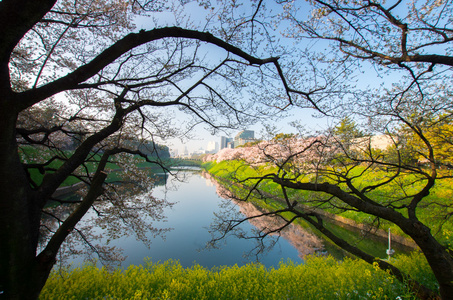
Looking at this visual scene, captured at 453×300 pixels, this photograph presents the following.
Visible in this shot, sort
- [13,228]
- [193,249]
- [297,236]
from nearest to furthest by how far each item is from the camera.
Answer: [13,228], [193,249], [297,236]

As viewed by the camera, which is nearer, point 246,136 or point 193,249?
point 246,136

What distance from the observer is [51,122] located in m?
5.75

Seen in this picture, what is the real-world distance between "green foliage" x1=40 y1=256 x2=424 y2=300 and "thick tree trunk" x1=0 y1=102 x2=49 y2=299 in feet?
6.19

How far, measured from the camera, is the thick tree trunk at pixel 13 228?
174cm

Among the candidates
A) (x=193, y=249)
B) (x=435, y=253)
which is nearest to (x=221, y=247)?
(x=193, y=249)

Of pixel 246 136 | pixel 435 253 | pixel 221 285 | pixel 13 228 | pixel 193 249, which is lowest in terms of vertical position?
pixel 193 249

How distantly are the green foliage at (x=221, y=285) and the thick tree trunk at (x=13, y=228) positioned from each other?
Answer: 189 centimetres

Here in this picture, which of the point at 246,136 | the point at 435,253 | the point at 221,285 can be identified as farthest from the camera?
the point at 246,136

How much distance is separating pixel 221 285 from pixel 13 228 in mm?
4175

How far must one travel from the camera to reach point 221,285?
4.69 meters

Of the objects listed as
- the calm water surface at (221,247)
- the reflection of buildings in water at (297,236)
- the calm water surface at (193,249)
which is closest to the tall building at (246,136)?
the calm water surface at (193,249)

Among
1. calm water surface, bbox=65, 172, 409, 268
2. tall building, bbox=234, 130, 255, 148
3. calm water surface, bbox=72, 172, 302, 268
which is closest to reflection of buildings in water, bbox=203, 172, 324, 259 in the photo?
calm water surface, bbox=65, 172, 409, 268

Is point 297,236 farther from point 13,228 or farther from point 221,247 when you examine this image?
point 13,228

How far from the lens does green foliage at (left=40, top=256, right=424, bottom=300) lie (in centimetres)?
369
